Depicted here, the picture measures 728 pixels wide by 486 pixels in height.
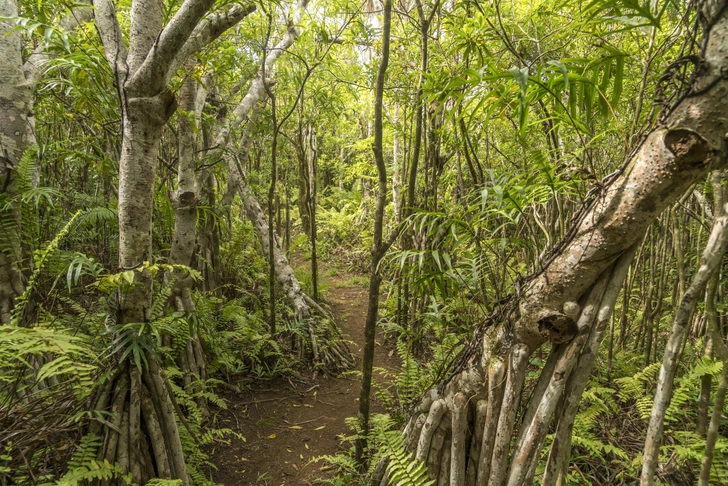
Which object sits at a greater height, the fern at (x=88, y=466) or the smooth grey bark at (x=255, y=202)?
the smooth grey bark at (x=255, y=202)

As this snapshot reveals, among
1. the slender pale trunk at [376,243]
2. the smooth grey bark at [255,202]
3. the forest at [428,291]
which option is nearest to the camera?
the forest at [428,291]

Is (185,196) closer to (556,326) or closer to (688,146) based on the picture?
(556,326)

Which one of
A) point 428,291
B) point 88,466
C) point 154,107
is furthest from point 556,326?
point 88,466

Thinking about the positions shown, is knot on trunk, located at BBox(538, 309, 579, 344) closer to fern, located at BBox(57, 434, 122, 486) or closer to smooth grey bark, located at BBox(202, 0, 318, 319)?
fern, located at BBox(57, 434, 122, 486)

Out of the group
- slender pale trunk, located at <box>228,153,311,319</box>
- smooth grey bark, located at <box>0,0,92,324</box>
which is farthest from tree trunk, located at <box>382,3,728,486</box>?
slender pale trunk, located at <box>228,153,311,319</box>

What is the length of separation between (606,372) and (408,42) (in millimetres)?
4300

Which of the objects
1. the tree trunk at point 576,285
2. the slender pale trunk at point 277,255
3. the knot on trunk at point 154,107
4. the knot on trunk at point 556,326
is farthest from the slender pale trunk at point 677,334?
the slender pale trunk at point 277,255

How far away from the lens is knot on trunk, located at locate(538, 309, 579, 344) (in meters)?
1.48

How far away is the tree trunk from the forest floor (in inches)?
68.7

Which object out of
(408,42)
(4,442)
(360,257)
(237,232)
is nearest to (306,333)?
(237,232)

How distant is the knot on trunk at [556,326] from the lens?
1.48 m

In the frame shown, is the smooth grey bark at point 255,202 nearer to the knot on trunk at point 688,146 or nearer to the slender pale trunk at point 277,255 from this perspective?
the slender pale trunk at point 277,255

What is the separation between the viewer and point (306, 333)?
4.98 meters

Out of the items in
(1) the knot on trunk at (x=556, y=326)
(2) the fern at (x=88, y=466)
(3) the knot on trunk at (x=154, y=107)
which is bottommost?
(2) the fern at (x=88, y=466)
